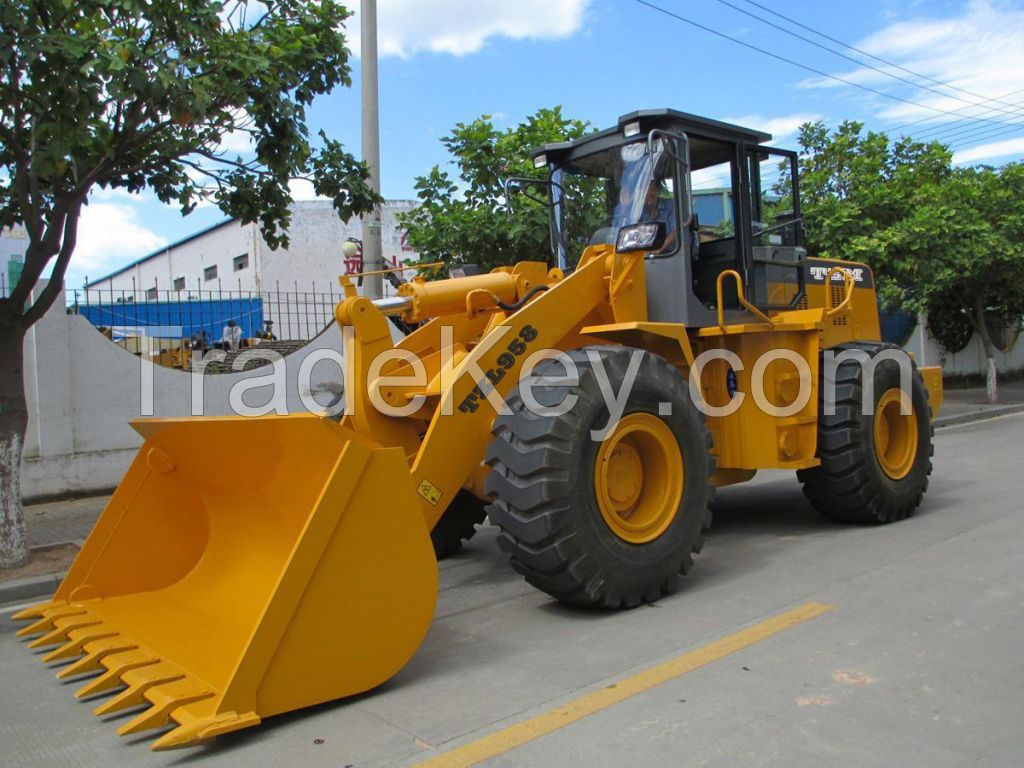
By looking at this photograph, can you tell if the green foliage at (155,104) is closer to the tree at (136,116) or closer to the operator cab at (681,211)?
the tree at (136,116)

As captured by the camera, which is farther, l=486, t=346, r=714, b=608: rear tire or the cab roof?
the cab roof

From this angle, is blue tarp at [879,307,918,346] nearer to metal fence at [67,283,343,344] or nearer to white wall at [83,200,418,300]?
metal fence at [67,283,343,344]

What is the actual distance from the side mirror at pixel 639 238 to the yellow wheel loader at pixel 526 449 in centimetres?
2

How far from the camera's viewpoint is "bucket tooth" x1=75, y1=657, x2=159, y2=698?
12.3 ft

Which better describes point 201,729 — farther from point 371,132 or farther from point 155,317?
point 155,317

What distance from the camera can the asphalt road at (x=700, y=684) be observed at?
3.27 metres

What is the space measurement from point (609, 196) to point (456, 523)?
2.73 metres

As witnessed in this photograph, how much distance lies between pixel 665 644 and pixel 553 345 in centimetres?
200

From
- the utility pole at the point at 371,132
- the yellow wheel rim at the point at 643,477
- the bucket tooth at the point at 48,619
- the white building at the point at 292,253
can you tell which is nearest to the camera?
the bucket tooth at the point at 48,619

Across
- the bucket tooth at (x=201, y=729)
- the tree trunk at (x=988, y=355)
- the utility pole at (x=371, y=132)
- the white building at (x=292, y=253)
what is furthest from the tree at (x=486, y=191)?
the white building at (x=292, y=253)

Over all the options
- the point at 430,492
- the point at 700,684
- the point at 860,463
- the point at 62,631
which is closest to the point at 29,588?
the point at 62,631

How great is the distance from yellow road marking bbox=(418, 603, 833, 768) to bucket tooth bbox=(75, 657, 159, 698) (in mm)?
1470

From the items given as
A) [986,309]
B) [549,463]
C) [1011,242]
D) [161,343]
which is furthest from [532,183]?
[986,309]

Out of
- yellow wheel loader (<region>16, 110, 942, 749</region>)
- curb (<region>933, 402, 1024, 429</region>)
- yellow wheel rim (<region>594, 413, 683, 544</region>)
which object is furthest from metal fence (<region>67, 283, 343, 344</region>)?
curb (<region>933, 402, 1024, 429</region>)
